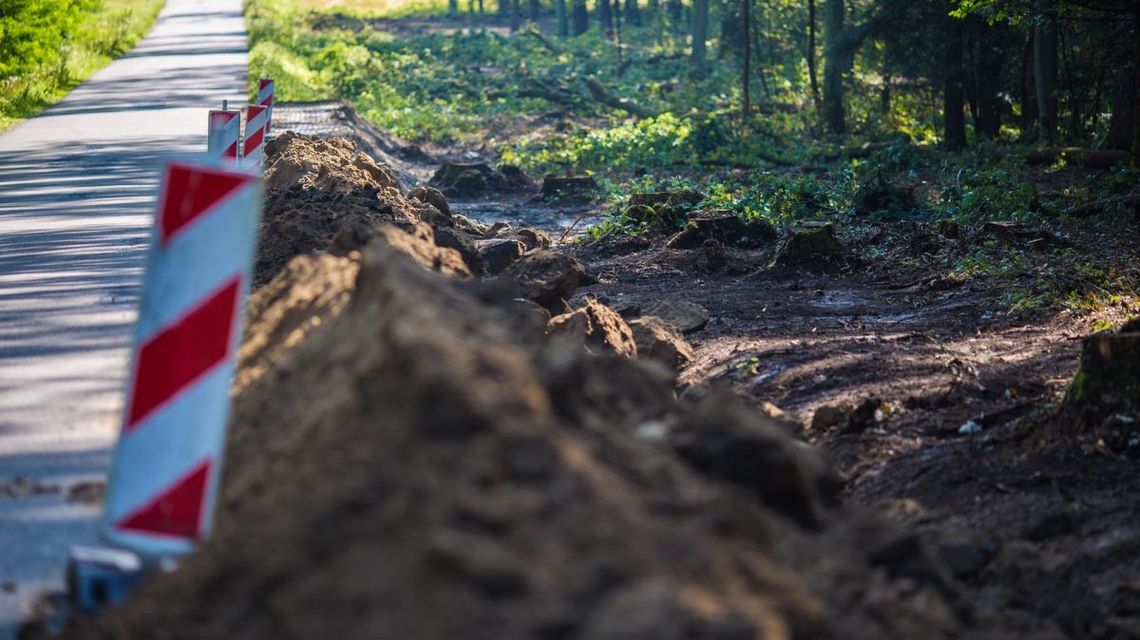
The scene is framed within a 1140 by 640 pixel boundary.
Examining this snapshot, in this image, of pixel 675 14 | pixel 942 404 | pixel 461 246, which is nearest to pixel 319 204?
pixel 461 246

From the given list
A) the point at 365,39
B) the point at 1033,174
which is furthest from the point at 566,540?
the point at 365,39

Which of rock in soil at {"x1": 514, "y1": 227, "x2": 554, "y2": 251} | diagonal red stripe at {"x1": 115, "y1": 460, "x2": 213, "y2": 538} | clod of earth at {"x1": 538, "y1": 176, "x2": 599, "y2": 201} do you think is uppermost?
diagonal red stripe at {"x1": 115, "y1": 460, "x2": 213, "y2": 538}

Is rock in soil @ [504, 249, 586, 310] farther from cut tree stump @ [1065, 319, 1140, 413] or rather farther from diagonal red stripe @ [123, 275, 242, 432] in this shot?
diagonal red stripe @ [123, 275, 242, 432]

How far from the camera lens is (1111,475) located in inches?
262

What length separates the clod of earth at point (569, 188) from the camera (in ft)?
71.2

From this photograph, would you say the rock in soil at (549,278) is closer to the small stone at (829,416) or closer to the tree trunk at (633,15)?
the small stone at (829,416)

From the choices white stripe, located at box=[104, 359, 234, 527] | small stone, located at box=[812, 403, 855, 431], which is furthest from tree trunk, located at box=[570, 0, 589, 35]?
white stripe, located at box=[104, 359, 234, 527]

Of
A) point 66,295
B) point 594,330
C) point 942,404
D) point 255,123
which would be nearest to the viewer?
point 942,404

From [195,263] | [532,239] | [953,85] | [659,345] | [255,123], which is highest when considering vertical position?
[195,263]

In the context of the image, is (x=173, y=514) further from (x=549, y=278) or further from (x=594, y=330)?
(x=549, y=278)

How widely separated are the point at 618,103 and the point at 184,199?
3135 cm

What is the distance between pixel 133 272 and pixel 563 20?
2121 inches

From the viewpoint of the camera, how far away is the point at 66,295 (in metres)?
10.4

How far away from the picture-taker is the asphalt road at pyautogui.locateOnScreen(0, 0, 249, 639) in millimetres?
5430
